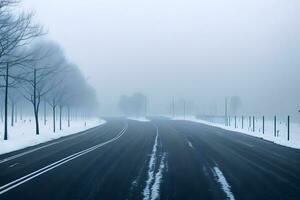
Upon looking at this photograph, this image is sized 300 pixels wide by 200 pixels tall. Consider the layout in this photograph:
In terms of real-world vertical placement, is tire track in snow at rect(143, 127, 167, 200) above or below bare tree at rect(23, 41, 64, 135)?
below

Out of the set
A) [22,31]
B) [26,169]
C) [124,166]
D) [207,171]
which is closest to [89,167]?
[124,166]

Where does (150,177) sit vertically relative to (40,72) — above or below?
below

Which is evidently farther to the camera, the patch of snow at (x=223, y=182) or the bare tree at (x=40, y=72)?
the bare tree at (x=40, y=72)

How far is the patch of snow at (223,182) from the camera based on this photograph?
865cm

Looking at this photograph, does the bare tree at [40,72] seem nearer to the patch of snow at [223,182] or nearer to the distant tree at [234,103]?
the patch of snow at [223,182]

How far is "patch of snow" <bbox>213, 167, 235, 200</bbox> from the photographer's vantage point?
341 inches

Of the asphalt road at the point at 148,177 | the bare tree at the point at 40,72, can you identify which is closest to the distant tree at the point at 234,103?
the bare tree at the point at 40,72

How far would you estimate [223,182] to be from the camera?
1027 cm

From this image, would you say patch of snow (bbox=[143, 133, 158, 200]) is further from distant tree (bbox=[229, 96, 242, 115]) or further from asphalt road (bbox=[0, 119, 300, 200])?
distant tree (bbox=[229, 96, 242, 115])

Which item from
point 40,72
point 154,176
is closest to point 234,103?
point 40,72

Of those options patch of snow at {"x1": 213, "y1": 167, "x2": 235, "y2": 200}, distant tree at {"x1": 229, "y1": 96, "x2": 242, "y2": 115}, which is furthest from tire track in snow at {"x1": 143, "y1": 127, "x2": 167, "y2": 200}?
distant tree at {"x1": 229, "y1": 96, "x2": 242, "y2": 115}

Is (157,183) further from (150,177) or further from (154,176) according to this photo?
(154,176)

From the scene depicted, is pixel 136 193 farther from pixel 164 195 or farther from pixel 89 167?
pixel 89 167

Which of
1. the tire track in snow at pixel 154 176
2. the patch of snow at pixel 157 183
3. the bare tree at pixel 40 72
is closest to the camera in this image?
the patch of snow at pixel 157 183
